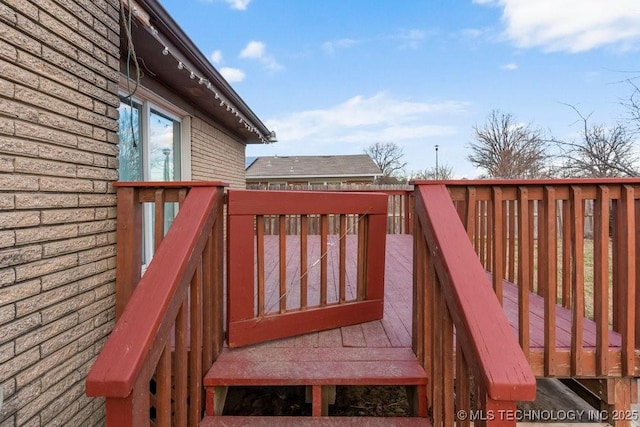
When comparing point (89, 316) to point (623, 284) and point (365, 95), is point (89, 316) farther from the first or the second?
point (365, 95)

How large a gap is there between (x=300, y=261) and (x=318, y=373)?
2.38ft

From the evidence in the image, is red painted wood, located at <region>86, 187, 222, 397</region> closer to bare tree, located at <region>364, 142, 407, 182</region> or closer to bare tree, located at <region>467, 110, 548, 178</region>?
bare tree, located at <region>467, 110, 548, 178</region>

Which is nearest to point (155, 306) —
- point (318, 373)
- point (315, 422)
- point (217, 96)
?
point (318, 373)

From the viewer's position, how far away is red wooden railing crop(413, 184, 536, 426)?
1.14m

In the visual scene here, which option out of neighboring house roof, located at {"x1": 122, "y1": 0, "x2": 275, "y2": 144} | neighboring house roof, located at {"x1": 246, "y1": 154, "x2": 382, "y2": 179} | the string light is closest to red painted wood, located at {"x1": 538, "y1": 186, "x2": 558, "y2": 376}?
neighboring house roof, located at {"x1": 122, "y1": 0, "x2": 275, "y2": 144}

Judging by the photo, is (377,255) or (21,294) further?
(377,255)

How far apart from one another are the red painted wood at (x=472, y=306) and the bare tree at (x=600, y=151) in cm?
1083

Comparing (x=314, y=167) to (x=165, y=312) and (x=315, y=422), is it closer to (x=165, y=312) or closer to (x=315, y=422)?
(x=315, y=422)

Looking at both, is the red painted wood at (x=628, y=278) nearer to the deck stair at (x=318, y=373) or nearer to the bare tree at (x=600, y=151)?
the deck stair at (x=318, y=373)

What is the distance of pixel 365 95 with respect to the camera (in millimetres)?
26453

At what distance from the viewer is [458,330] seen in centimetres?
142

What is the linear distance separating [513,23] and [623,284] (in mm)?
15329

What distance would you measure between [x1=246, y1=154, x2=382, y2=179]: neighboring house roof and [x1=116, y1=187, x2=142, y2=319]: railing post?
17479 millimetres

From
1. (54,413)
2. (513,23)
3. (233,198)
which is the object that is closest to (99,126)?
(233,198)
